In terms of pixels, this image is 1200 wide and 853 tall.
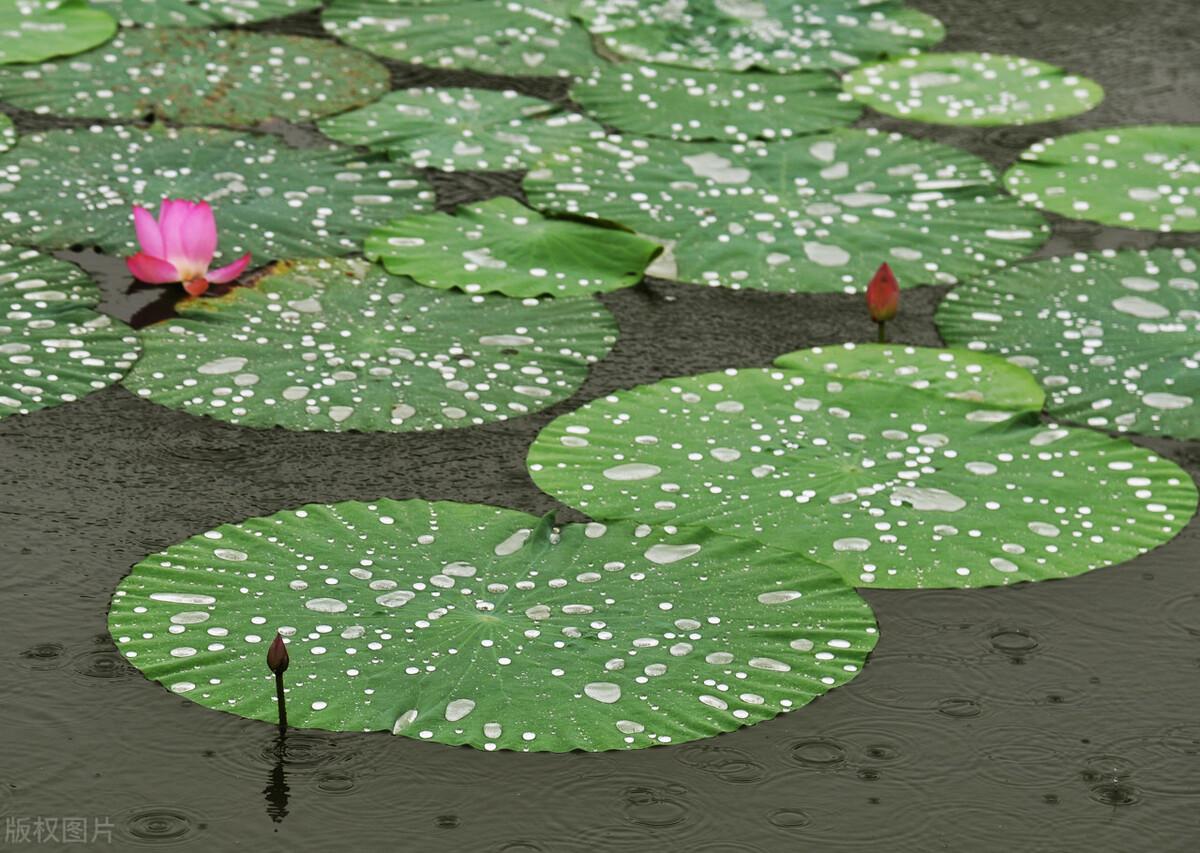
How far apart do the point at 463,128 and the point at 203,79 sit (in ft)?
2.49

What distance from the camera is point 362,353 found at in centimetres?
343

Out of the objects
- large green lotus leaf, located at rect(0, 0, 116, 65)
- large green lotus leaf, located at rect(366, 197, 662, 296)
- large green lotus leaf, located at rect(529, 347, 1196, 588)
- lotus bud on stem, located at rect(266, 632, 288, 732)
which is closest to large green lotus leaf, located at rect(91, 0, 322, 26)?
large green lotus leaf, located at rect(0, 0, 116, 65)

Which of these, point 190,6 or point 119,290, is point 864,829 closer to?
point 119,290

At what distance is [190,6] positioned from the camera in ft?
17.0

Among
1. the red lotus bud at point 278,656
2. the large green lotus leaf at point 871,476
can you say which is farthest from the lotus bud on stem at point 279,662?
the large green lotus leaf at point 871,476

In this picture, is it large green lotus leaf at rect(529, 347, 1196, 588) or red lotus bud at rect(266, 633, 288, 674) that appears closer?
red lotus bud at rect(266, 633, 288, 674)

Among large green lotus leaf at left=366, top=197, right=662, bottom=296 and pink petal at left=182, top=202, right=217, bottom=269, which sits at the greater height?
pink petal at left=182, top=202, right=217, bottom=269

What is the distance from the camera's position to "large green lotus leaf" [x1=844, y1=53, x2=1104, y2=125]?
4777 millimetres

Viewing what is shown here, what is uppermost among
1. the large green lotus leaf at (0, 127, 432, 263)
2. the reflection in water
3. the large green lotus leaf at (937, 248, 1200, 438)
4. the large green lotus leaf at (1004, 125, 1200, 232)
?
the large green lotus leaf at (1004, 125, 1200, 232)

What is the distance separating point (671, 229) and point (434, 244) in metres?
0.55

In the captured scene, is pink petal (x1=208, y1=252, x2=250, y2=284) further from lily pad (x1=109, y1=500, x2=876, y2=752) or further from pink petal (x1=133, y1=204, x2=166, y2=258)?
lily pad (x1=109, y1=500, x2=876, y2=752)

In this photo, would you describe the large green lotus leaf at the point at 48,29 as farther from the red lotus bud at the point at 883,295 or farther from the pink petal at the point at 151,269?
the red lotus bud at the point at 883,295

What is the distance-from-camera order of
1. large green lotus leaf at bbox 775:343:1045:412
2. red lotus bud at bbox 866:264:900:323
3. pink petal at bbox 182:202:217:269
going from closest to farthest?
Answer: large green lotus leaf at bbox 775:343:1045:412
red lotus bud at bbox 866:264:900:323
pink petal at bbox 182:202:217:269

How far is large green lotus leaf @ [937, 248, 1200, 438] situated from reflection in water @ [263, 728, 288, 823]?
171 centimetres
